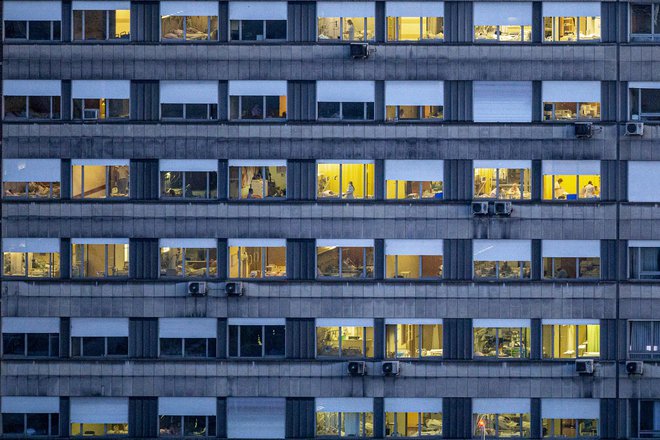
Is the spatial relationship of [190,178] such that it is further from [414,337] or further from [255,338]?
[414,337]

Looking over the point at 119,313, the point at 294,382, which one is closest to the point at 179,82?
the point at 119,313

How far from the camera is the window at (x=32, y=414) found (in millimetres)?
46812

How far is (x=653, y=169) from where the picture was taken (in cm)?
4644

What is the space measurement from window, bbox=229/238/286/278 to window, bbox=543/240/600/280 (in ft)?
31.2

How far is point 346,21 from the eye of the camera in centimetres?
4672

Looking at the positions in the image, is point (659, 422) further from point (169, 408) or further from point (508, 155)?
→ point (169, 408)

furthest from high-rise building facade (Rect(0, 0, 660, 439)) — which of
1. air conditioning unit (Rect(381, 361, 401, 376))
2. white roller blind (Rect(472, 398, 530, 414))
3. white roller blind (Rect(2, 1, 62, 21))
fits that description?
white roller blind (Rect(2, 1, 62, 21))

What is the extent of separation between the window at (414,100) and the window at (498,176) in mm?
2438

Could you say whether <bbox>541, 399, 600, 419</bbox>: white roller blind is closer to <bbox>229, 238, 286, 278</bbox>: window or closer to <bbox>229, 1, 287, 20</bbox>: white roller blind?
<bbox>229, 238, 286, 278</bbox>: window

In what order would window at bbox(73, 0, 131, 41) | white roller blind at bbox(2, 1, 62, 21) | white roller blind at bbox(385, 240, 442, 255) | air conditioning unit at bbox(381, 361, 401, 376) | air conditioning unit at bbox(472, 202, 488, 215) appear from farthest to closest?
1. white roller blind at bbox(2, 1, 62, 21)
2. window at bbox(73, 0, 131, 41)
3. white roller blind at bbox(385, 240, 442, 255)
4. air conditioning unit at bbox(381, 361, 401, 376)
5. air conditioning unit at bbox(472, 202, 488, 215)

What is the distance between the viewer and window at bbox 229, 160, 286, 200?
153ft

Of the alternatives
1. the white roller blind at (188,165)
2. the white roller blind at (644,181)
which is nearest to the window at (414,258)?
the white roller blind at (188,165)

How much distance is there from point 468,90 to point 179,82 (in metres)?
10.4

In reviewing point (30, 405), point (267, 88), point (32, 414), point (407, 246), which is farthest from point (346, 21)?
point (32, 414)
